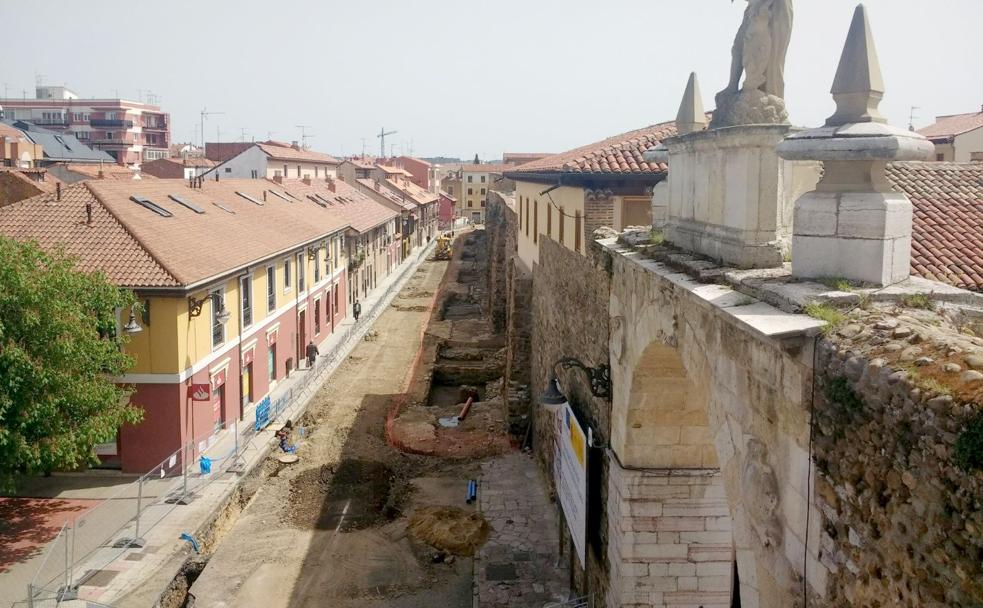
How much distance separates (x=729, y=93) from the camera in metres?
7.00

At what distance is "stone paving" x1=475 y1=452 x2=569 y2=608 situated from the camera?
1302 centimetres

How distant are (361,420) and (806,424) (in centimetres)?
1928

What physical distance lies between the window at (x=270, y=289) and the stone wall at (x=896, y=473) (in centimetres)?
2100

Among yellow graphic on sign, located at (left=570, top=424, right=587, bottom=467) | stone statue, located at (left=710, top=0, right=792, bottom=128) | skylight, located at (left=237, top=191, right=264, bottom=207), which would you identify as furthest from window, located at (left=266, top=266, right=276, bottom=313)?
stone statue, located at (left=710, top=0, right=792, bottom=128)

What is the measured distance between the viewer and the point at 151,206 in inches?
822

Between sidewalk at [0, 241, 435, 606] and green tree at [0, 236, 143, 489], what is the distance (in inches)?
55.1

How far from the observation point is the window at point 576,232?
13887 mm

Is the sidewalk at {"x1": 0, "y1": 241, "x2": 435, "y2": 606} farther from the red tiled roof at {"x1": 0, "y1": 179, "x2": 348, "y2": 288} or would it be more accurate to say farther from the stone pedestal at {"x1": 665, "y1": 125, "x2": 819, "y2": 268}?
the stone pedestal at {"x1": 665, "y1": 125, "x2": 819, "y2": 268}

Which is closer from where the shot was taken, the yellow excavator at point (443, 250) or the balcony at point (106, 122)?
the yellow excavator at point (443, 250)

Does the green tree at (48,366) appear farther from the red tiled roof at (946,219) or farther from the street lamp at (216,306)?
the red tiled roof at (946,219)


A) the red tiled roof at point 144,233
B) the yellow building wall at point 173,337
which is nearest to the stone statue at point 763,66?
the red tiled roof at point 144,233

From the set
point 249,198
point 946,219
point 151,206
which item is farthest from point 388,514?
point 249,198

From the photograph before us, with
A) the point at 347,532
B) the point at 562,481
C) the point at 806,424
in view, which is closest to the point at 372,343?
the point at 347,532

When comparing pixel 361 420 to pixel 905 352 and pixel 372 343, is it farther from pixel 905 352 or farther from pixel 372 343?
pixel 905 352
